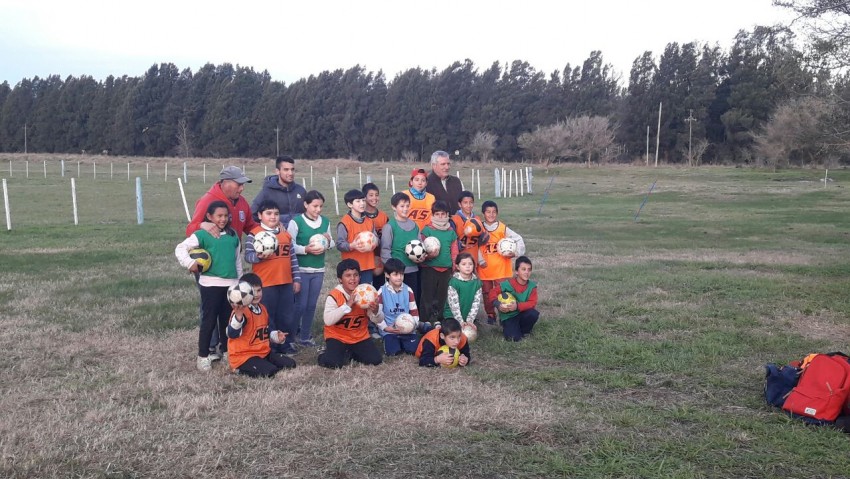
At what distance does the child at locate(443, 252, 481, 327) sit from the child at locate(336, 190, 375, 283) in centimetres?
88

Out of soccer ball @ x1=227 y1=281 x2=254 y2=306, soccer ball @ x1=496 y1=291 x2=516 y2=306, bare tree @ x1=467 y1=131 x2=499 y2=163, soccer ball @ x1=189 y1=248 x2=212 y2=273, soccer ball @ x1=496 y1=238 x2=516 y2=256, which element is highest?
bare tree @ x1=467 y1=131 x2=499 y2=163

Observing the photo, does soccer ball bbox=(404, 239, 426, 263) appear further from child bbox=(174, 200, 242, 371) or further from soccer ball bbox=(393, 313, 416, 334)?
child bbox=(174, 200, 242, 371)

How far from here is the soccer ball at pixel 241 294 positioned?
5761 mm

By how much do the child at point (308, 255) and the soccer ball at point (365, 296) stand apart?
0.64 m

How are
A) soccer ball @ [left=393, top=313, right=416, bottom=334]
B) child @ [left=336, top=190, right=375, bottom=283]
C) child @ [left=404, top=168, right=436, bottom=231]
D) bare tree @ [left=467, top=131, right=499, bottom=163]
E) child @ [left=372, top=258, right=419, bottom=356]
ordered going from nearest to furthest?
1. soccer ball @ [left=393, top=313, right=416, bottom=334]
2. child @ [left=372, top=258, right=419, bottom=356]
3. child @ [left=336, top=190, right=375, bottom=283]
4. child @ [left=404, top=168, right=436, bottom=231]
5. bare tree @ [left=467, top=131, right=499, bottom=163]

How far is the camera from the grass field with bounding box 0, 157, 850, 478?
430 centimetres

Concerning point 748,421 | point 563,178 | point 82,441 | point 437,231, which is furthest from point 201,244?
point 563,178

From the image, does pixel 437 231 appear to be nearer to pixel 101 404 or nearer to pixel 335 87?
pixel 101 404

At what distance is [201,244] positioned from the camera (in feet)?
20.1

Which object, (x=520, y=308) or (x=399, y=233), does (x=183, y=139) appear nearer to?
(x=399, y=233)

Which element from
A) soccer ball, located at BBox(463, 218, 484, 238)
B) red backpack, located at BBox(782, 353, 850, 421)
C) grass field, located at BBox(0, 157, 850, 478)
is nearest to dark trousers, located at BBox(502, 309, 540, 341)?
grass field, located at BBox(0, 157, 850, 478)

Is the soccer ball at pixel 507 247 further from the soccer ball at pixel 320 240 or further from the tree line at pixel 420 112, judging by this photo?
the tree line at pixel 420 112

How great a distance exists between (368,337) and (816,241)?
14104 mm

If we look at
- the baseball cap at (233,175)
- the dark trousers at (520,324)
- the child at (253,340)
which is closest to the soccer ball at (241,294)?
the child at (253,340)
